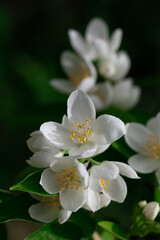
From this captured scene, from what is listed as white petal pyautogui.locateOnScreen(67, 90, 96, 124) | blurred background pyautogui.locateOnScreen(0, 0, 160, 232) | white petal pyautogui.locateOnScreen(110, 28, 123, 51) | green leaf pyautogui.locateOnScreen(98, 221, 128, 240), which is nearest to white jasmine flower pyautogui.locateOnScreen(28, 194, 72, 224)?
green leaf pyautogui.locateOnScreen(98, 221, 128, 240)

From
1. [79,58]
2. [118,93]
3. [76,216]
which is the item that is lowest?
[76,216]

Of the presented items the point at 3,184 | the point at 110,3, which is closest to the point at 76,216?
the point at 3,184

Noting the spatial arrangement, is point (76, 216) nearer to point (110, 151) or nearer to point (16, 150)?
point (110, 151)

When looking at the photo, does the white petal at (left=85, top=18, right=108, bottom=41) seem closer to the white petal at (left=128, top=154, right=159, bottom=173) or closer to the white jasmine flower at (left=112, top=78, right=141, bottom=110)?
the white jasmine flower at (left=112, top=78, right=141, bottom=110)

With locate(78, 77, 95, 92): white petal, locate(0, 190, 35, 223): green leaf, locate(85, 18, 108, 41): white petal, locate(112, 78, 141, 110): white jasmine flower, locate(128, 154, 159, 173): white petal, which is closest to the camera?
locate(0, 190, 35, 223): green leaf

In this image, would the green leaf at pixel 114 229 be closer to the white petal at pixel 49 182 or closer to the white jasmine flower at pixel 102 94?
the white petal at pixel 49 182

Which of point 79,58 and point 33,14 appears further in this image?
point 33,14

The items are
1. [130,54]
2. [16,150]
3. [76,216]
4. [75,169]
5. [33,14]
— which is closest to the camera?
[75,169]
